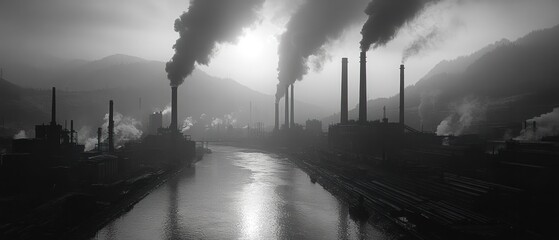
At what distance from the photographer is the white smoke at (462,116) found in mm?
58625

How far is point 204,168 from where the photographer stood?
47062 mm

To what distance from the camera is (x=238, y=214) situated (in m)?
22.8

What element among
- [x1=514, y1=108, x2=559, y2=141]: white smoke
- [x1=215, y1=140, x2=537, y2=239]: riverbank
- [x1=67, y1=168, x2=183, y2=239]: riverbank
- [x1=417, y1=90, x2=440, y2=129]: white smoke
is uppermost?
[x1=417, y1=90, x2=440, y2=129]: white smoke

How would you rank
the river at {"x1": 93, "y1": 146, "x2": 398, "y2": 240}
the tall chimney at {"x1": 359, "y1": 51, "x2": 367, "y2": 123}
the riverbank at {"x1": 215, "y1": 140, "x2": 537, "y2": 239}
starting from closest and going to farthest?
the riverbank at {"x1": 215, "y1": 140, "x2": 537, "y2": 239}
the river at {"x1": 93, "y1": 146, "x2": 398, "y2": 240}
the tall chimney at {"x1": 359, "y1": 51, "x2": 367, "y2": 123}

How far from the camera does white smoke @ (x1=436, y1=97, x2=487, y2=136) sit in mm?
58625

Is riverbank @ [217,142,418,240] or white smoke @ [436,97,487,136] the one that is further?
white smoke @ [436,97,487,136]

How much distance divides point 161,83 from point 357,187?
176484 mm

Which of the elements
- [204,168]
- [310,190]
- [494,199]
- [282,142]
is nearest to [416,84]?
[282,142]

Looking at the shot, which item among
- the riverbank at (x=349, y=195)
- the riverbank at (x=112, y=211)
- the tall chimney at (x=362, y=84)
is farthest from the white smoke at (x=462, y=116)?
the riverbank at (x=112, y=211)

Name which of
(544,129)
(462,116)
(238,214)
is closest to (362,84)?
(544,129)

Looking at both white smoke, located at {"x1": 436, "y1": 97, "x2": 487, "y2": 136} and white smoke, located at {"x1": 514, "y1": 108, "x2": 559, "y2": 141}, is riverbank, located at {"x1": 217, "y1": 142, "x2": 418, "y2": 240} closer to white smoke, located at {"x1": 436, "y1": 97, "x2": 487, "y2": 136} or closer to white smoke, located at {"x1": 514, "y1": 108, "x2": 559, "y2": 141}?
white smoke, located at {"x1": 514, "y1": 108, "x2": 559, "y2": 141}

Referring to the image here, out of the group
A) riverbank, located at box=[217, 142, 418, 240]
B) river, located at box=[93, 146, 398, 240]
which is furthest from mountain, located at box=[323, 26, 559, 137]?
river, located at box=[93, 146, 398, 240]

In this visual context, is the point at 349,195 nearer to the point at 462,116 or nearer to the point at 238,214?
the point at 238,214

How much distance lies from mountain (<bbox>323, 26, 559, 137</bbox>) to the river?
36.6m
